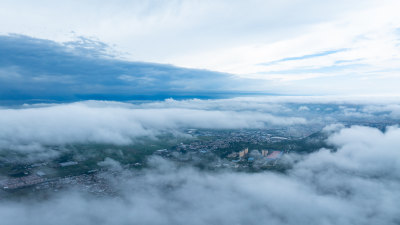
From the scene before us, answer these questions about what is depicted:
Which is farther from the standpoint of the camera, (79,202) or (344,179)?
(344,179)

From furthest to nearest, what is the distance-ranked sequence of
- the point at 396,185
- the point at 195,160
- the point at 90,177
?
the point at 195,160 → the point at 90,177 → the point at 396,185

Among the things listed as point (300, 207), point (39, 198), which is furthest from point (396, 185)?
point (39, 198)

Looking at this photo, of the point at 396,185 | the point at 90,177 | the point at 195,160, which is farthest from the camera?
the point at 195,160

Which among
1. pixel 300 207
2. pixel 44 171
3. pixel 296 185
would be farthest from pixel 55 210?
pixel 296 185

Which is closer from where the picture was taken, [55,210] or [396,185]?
[55,210]

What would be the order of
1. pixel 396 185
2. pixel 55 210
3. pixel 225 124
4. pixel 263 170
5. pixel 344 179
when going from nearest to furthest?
pixel 55 210, pixel 396 185, pixel 344 179, pixel 263 170, pixel 225 124

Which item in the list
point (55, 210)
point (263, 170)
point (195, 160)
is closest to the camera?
point (55, 210)

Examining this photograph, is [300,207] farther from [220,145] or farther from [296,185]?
[220,145]

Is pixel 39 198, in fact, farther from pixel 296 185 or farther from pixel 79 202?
pixel 296 185
